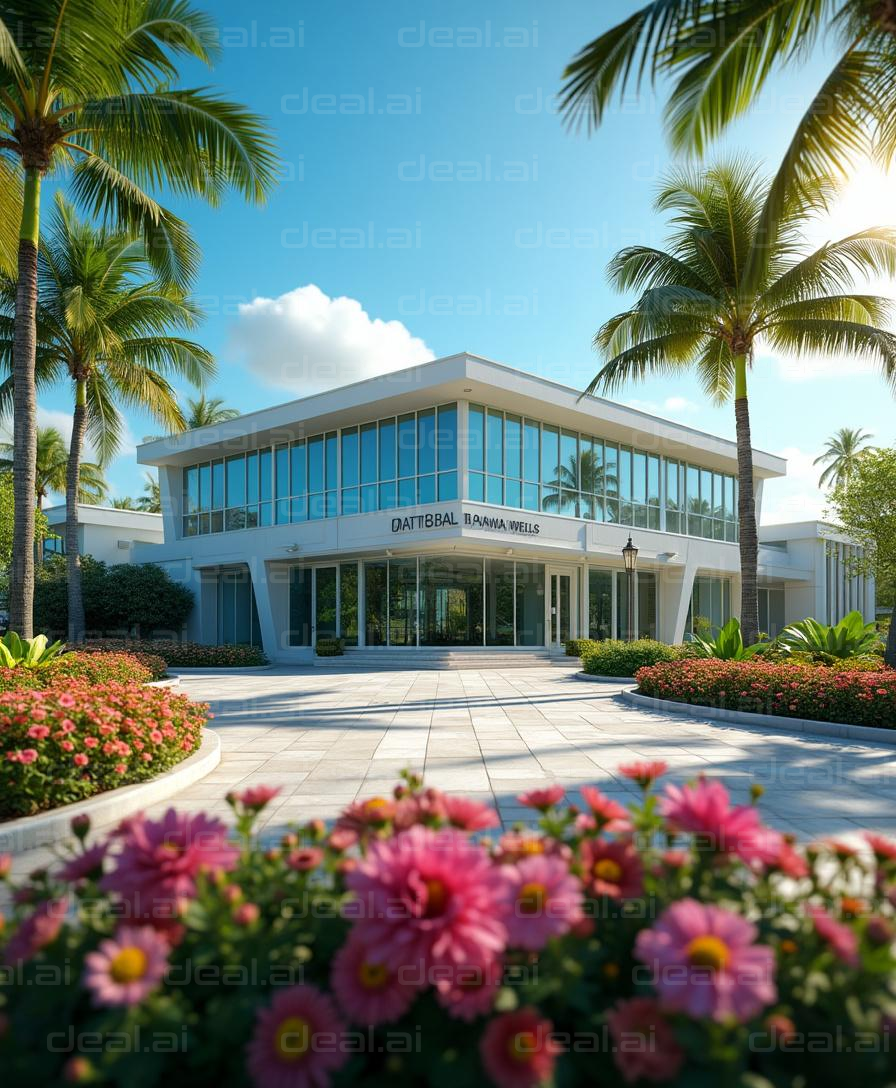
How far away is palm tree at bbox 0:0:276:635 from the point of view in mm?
9531

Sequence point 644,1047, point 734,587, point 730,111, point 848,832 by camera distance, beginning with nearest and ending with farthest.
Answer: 1. point 644,1047
2. point 848,832
3. point 730,111
4. point 734,587

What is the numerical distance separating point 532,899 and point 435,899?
0.23 m

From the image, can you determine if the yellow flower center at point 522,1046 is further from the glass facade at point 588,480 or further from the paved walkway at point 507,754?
the glass facade at point 588,480

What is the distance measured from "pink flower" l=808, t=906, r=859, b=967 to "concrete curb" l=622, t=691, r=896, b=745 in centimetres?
867

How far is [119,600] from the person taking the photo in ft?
85.3

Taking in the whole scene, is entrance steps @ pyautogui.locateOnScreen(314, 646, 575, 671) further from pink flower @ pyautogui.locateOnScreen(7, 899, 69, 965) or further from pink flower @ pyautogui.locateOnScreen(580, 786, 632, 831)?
pink flower @ pyautogui.locateOnScreen(7, 899, 69, 965)

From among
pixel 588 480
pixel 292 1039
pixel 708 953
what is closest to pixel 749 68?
pixel 708 953

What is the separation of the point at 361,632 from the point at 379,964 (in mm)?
22577

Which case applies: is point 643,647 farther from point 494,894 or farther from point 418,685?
point 494,894

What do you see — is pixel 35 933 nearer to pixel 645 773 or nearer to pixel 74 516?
pixel 645 773

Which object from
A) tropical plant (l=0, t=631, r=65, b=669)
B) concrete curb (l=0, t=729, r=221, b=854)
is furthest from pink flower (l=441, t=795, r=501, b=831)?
tropical plant (l=0, t=631, r=65, b=669)

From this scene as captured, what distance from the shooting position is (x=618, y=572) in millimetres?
26844

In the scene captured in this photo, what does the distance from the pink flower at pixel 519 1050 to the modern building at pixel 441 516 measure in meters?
17.7

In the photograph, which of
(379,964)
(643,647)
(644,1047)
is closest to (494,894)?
(379,964)
